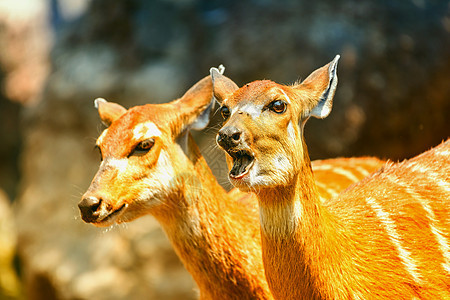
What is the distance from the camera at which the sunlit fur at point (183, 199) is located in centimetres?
346

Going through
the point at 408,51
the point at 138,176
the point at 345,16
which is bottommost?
the point at 138,176

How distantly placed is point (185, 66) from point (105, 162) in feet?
14.3

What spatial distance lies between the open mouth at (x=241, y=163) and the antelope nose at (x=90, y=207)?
1.00 meters

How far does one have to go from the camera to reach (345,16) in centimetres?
703

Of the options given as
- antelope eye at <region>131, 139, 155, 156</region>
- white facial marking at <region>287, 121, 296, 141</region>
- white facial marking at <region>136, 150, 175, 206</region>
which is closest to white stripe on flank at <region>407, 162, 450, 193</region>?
white facial marking at <region>287, 121, 296, 141</region>

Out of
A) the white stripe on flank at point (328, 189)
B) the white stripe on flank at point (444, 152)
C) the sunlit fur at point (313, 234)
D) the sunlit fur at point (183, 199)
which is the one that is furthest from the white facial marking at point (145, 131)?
the white stripe on flank at point (444, 152)

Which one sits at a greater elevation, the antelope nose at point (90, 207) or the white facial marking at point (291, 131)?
the white facial marking at point (291, 131)

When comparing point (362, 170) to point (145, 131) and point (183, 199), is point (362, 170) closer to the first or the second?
point (183, 199)

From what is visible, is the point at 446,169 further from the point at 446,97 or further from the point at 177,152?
the point at 446,97

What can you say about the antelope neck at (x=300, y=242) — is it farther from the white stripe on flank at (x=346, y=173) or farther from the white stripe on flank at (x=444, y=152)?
the white stripe on flank at (x=346, y=173)

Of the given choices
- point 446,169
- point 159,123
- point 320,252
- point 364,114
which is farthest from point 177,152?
point 364,114

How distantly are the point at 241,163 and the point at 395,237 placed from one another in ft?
2.93

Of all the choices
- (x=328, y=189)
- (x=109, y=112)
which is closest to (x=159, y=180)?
(x=109, y=112)

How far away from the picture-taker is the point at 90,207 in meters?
3.24
